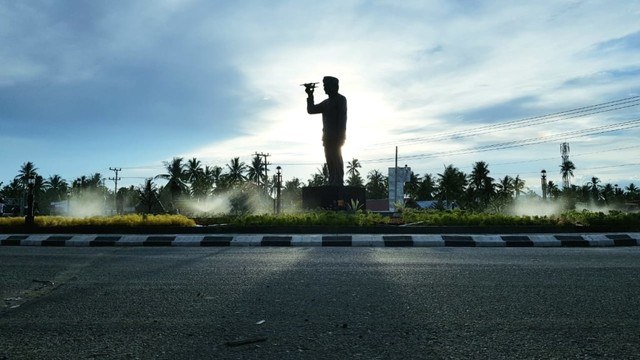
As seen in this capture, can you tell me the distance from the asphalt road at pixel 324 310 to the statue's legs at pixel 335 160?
13225mm

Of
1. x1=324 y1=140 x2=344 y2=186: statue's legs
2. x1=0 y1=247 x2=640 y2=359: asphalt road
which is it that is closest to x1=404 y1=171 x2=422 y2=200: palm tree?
x1=324 y1=140 x2=344 y2=186: statue's legs

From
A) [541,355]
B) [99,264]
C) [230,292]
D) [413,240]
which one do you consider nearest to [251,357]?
[541,355]

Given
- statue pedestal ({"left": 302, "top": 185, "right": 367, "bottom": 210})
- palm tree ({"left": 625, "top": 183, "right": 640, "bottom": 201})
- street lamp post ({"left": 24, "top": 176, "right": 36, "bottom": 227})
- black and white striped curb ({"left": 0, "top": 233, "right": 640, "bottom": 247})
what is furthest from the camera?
palm tree ({"left": 625, "top": 183, "right": 640, "bottom": 201})

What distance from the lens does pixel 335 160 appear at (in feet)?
64.1

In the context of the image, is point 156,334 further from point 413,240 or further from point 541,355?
point 413,240

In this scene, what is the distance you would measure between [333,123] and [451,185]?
67887 mm

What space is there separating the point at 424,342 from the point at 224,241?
7639 mm

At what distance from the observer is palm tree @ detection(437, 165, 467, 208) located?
275 feet

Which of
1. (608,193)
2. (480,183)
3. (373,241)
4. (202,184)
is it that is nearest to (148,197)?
(373,241)

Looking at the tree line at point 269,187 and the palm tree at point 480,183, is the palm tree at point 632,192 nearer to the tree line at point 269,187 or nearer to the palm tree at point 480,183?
the tree line at point 269,187

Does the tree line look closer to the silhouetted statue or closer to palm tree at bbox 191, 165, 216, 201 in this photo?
palm tree at bbox 191, 165, 216, 201

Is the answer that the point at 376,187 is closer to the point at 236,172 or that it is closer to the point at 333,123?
the point at 236,172

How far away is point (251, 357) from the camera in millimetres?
2547

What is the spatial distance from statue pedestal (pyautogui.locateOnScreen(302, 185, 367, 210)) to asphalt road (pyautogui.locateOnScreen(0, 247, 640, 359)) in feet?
40.0
